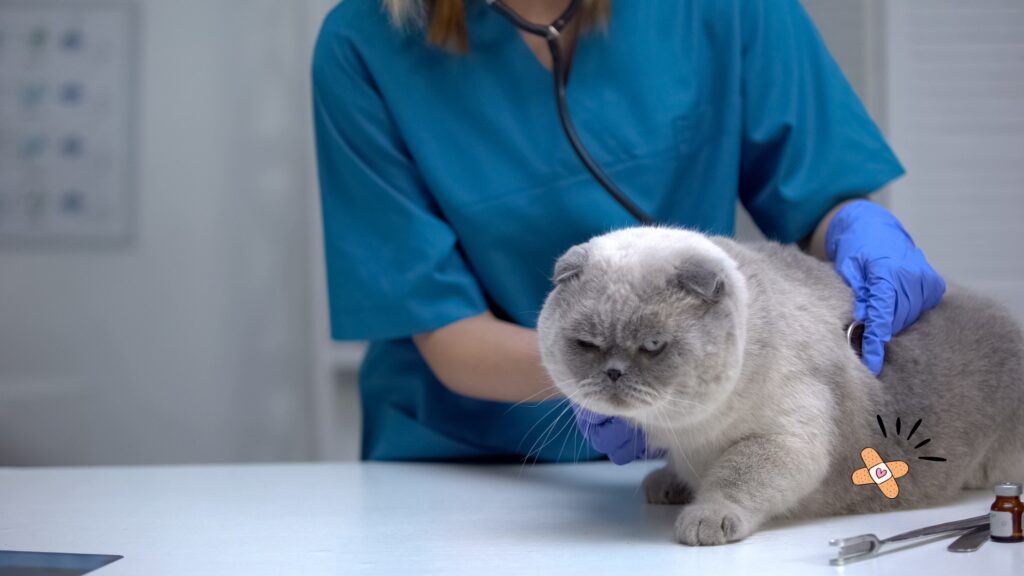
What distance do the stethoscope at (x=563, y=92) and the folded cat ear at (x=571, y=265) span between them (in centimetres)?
26

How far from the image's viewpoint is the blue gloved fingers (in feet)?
3.76

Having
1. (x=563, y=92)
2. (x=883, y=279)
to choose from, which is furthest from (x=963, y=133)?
(x=563, y=92)

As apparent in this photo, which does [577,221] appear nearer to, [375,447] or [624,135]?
[624,135]

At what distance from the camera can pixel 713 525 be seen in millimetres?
986

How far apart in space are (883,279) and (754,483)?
0.32 meters

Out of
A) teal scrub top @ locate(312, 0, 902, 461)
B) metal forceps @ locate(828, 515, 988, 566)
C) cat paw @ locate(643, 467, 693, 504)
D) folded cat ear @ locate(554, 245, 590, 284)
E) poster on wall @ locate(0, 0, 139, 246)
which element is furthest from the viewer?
poster on wall @ locate(0, 0, 139, 246)

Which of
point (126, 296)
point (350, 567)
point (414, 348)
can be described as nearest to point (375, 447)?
point (414, 348)

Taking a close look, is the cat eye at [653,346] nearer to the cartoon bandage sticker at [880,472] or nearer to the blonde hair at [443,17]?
the cartoon bandage sticker at [880,472]

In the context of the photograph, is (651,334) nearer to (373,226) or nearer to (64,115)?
(373,226)

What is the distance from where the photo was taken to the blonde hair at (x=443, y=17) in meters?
1.51

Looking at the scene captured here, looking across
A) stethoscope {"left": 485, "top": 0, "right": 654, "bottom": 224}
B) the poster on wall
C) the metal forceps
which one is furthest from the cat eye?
the poster on wall

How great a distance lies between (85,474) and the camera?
1.57 metres

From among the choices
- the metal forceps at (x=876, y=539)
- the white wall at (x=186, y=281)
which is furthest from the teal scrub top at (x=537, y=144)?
the white wall at (x=186, y=281)

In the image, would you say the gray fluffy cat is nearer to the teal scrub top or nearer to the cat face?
the cat face
